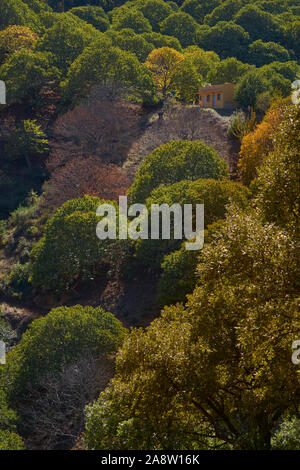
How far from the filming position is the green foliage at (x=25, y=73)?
44.1 meters

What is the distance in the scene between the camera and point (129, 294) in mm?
27672

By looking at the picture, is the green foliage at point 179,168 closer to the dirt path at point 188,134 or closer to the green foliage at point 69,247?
the green foliage at point 69,247

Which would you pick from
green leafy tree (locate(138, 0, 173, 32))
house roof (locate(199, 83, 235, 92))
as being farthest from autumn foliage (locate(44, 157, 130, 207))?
green leafy tree (locate(138, 0, 173, 32))

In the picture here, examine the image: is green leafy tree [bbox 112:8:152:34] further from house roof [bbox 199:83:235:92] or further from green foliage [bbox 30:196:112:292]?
green foliage [bbox 30:196:112:292]

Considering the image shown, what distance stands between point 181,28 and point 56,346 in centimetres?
5619

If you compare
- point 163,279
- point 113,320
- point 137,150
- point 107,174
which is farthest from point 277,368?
point 137,150

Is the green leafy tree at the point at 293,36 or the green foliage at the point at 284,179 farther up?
the green leafy tree at the point at 293,36

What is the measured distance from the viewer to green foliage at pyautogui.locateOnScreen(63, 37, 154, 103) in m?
42.3

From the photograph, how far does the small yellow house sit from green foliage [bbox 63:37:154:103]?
5.63 meters

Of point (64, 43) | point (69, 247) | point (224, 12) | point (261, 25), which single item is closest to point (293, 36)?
point (261, 25)

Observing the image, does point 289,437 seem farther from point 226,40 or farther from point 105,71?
point 226,40

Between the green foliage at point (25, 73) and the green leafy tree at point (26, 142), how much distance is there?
4272 mm

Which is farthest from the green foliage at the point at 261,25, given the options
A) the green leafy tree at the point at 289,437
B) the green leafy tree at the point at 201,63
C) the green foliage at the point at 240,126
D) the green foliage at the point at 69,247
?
the green leafy tree at the point at 289,437

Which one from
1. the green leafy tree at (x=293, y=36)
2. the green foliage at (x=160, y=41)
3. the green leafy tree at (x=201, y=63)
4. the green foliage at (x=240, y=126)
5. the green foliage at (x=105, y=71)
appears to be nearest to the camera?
the green foliage at (x=240, y=126)
